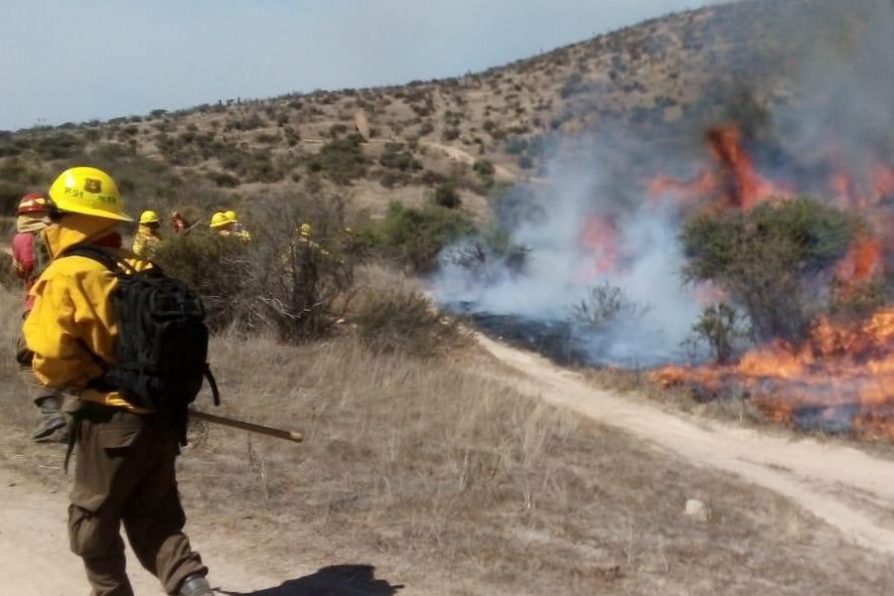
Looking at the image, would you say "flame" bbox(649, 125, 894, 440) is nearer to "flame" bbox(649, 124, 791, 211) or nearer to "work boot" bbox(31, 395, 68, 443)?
"flame" bbox(649, 124, 791, 211)

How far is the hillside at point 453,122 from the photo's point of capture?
70.0 feet

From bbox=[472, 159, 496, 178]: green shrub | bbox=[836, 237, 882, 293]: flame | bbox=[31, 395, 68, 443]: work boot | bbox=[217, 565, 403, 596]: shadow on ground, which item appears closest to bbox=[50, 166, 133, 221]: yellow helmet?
bbox=[217, 565, 403, 596]: shadow on ground

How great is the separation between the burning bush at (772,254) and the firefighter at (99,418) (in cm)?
1075

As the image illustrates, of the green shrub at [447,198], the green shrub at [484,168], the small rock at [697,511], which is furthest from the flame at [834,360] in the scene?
the green shrub at [484,168]

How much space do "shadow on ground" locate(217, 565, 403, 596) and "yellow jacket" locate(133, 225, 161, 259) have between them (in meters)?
7.46

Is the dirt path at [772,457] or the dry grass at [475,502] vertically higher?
the dry grass at [475,502]

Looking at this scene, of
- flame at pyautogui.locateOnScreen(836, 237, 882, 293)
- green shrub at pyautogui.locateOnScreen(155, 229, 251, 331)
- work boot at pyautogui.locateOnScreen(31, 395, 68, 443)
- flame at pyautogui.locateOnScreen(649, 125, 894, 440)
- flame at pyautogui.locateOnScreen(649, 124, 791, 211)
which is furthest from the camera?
flame at pyautogui.locateOnScreen(649, 124, 791, 211)

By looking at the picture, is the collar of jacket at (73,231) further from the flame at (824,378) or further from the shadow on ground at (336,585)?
the flame at (824,378)

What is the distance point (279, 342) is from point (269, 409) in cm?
353

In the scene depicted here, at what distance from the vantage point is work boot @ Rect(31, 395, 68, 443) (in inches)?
300

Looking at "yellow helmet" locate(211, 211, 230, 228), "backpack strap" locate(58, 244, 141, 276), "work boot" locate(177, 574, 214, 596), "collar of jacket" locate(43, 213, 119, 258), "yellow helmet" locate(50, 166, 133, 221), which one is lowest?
"work boot" locate(177, 574, 214, 596)

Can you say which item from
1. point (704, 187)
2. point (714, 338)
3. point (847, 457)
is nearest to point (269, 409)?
point (847, 457)

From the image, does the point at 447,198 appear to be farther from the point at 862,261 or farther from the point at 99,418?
the point at 99,418

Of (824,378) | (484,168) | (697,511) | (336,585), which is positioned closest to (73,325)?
(336,585)
